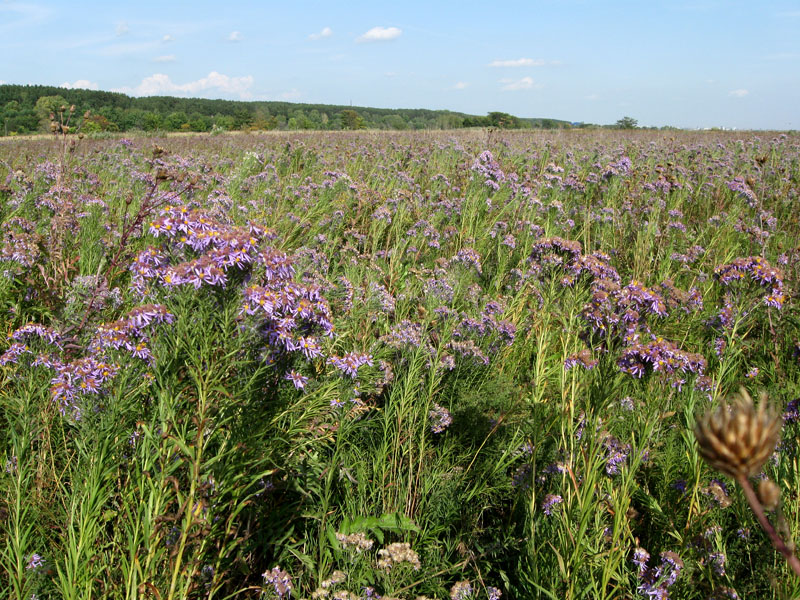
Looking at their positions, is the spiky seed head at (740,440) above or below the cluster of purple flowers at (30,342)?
above

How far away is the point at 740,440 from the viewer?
51 centimetres

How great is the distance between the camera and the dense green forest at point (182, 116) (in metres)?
21.5

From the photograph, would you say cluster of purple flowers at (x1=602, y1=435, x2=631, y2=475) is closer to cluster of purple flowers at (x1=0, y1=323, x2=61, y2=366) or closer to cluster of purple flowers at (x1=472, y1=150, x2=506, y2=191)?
cluster of purple flowers at (x1=0, y1=323, x2=61, y2=366)

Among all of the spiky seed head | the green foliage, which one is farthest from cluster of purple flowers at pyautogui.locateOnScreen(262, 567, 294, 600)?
the green foliage

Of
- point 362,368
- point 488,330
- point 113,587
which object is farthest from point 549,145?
point 113,587

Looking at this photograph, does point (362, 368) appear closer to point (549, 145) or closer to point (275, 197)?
point (275, 197)

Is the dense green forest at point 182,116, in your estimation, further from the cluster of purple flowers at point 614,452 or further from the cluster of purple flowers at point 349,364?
the cluster of purple flowers at point 614,452

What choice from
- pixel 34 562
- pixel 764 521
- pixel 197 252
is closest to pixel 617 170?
pixel 197 252

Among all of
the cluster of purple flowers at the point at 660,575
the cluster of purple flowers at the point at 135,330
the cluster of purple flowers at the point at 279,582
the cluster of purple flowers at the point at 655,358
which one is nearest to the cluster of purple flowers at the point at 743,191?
the cluster of purple flowers at the point at 655,358

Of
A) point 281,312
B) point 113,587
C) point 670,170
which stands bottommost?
point 113,587

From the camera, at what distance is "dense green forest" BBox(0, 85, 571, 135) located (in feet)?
70.6

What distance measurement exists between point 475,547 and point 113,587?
62.5 inches

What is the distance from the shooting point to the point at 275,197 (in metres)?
6.41

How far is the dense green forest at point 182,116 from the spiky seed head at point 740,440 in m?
5.21
